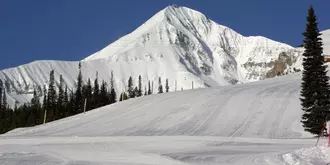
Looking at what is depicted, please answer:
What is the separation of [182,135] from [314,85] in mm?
10557

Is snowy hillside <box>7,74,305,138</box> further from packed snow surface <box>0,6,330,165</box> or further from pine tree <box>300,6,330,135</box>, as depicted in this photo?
pine tree <box>300,6,330,135</box>

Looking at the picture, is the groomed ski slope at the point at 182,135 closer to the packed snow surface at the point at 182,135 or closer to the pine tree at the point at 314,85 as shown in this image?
the packed snow surface at the point at 182,135

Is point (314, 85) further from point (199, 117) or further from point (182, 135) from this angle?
point (182, 135)

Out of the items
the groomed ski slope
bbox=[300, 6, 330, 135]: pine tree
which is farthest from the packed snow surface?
bbox=[300, 6, 330, 135]: pine tree

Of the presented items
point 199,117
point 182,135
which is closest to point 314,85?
point 199,117

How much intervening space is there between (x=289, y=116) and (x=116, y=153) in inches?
980

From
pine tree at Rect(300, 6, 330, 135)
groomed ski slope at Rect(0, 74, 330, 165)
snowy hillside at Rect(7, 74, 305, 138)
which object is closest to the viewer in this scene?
groomed ski slope at Rect(0, 74, 330, 165)

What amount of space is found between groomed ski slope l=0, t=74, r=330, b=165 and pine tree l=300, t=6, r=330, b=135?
141cm

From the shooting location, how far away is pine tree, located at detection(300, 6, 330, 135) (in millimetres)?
35281

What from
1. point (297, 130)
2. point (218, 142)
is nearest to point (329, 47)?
point (297, 130)

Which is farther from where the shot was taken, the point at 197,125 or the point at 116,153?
the point at 197,125

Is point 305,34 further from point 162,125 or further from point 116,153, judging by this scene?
point 116,153

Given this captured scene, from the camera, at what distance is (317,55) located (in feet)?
121

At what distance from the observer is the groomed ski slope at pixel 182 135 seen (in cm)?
1822
